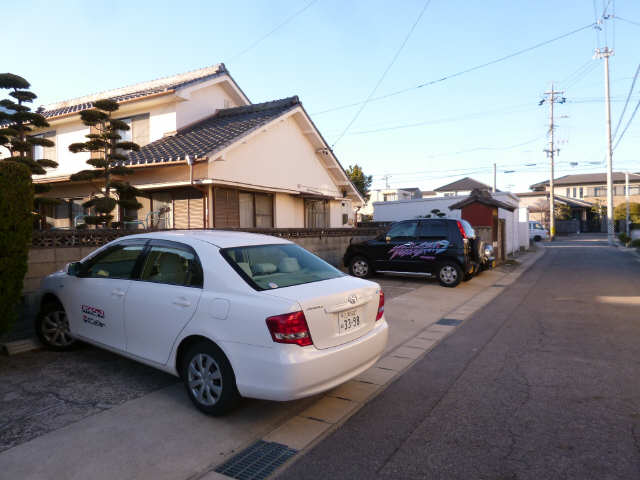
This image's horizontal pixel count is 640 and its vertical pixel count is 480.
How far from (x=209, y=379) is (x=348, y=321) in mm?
1283

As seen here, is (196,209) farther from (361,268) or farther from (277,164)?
(361,268)

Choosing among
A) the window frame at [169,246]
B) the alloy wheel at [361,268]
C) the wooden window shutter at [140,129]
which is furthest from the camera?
the wooden window shutter at [140,129]

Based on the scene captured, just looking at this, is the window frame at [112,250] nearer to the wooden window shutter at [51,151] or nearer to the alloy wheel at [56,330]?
the alloy wheel at [56,330]

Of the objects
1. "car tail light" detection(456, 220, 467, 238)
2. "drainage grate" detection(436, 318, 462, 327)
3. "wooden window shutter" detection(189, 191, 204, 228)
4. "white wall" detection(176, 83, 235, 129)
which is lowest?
"drainage grate" detection(436, 318, 462, 327)

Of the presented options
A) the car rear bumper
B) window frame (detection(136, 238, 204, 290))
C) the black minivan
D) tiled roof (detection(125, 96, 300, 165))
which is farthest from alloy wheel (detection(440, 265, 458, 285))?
window frame (detection(136, 238, 204, 290))

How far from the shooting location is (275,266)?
416 cm

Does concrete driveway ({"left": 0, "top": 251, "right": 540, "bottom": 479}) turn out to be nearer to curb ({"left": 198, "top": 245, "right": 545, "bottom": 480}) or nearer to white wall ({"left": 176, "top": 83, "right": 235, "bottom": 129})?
curb ({"left": 198, "top": 245, "right": 545, "bottom": 480})

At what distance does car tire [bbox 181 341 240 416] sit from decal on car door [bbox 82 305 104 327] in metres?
1.37

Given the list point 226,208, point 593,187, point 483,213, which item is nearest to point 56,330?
point 226,208

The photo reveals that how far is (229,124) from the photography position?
46.6 feet

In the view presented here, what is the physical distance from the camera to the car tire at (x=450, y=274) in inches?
424

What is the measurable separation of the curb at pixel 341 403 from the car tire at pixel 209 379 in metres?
0.44

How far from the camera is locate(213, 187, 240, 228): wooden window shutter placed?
12.0 metres

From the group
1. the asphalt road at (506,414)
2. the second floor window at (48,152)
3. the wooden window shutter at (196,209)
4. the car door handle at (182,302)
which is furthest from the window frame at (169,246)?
the second floor window at (48,152)
